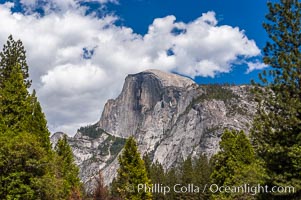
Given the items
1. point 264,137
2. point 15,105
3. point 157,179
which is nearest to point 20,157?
point 15,105

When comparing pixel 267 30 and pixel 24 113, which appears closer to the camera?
pixel 267 30

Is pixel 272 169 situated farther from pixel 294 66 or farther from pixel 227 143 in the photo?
pixel 227 143

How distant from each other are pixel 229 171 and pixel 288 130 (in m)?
Answer: 14.8

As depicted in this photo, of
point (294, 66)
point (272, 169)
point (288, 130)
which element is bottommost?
point (272, 169)

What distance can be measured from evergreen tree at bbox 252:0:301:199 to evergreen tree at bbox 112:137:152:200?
16.0 m

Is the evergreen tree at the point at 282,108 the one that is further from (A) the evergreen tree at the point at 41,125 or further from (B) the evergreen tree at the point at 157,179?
(B) the evergreen tree at the point at 157,179

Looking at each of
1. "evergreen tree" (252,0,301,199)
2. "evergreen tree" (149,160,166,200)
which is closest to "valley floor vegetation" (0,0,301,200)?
"evergreen tree" (252,0,301,199)

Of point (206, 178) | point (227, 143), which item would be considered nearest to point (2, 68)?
point (227, 143)

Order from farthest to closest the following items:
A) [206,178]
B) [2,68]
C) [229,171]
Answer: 1. [206,178]
2. [2,68]
3. [229,171]

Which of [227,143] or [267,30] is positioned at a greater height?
[267,30]

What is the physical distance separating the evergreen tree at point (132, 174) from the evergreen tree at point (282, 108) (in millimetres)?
16047

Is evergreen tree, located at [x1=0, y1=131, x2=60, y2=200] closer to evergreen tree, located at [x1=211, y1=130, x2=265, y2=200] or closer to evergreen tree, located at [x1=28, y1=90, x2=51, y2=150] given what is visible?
evergreen tree, located at [x1=28, y1=90, x2=51, y2=150]

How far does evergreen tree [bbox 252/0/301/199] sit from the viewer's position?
19.2 meters

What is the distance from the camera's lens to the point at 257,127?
2067cm
